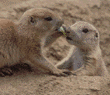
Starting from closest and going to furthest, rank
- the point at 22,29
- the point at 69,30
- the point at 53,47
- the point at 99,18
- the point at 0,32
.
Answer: the point at 0,32 < the point at 22,29 < the point at 69,30 < the point at 53,47 < the point at 99,18

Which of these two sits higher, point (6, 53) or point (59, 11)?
point (59, 11)

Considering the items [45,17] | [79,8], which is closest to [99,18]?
[79,8]

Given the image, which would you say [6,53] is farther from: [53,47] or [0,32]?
[53,47]

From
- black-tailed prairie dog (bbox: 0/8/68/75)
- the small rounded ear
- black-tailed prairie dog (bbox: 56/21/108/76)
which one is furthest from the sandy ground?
the small rounded ear

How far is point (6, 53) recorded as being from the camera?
272 centimetres

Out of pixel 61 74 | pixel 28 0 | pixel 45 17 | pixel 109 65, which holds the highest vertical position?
pixel 28 0

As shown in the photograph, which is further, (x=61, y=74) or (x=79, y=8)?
(x=79, y=8)

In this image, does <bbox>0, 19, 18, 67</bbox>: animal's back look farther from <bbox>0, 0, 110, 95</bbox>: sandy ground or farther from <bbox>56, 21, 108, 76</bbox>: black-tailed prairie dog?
<bbox>56, 21, 108, 76</bbox>: black-tailed prairie dog

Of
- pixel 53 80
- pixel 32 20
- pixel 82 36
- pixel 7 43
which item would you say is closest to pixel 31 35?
pixel 32 20

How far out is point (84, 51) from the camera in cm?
350

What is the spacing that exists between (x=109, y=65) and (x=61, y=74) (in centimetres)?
254

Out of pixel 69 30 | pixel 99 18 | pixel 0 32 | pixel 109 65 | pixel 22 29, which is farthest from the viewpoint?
pixel 99 18

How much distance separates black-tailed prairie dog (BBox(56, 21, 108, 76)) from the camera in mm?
3273

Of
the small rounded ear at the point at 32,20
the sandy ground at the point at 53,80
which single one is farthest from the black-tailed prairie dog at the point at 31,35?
the sandy ground at the point at 53,80
